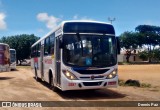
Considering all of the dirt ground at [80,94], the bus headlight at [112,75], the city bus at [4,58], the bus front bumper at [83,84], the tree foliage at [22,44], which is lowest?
the dirt ground at [80,94]

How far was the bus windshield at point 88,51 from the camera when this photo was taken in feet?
45.5

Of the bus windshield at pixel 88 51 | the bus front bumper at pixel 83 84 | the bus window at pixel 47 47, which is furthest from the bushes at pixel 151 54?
the bus front bumper at pixel 83 84

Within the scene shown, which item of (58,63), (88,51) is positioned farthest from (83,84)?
(58,63)

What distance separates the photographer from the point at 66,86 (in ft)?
45.0

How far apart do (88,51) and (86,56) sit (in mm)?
228

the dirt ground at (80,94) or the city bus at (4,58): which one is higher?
the city bus at (4,58)

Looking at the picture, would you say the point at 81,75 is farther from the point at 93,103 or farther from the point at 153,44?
the point at 153,44

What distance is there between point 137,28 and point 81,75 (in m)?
98.1

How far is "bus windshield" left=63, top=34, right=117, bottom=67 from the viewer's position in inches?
546

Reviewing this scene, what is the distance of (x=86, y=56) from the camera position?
13.9 meters

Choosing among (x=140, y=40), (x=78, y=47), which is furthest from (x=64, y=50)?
(x=140, y=40)

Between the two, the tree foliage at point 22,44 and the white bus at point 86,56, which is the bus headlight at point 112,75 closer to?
the white bus at point 86,56

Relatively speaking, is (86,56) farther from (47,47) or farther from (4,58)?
(4,58)

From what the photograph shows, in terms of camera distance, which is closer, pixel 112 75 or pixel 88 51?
pixel 88 51
